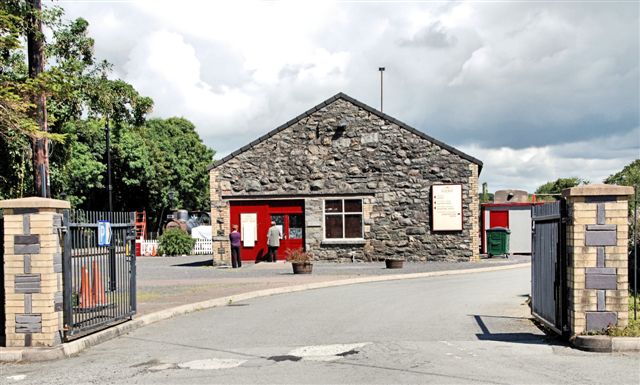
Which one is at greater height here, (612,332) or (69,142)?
(69,142)

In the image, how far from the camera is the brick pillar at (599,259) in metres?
9.17

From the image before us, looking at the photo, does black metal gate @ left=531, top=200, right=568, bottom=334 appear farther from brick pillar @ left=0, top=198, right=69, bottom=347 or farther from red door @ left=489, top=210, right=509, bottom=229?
red door @ left=489, top=210, right=509, bottom=229

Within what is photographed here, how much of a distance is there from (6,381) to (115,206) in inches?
1951

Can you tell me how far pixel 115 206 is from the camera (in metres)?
55.8

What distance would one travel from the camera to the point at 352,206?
28750 mm

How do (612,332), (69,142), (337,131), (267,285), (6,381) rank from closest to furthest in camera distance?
(6,381), (612,332), (69,142), (267,285), (337,131)

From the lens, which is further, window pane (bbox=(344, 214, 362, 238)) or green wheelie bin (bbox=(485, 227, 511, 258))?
green wheelie bin (bbox=(485, 227, 511, 258))

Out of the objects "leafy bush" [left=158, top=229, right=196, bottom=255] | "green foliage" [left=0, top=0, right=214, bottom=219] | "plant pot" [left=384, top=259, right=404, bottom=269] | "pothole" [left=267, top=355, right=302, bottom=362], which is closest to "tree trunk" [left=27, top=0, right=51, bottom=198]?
"green foliage" [left=0, top=0, right=214, bottom=219]

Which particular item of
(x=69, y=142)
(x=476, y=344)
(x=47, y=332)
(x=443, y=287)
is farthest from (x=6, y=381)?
(x=443, y=287)

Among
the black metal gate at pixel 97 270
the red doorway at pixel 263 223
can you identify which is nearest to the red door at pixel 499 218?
the red doorway at pixel 263 223

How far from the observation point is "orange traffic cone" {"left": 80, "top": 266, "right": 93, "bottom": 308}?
1050 cm

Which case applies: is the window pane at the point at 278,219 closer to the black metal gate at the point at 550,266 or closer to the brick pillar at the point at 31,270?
the black metal gate at the point at 550,266

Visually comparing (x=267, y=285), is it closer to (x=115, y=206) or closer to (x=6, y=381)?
(x=6, y=381)

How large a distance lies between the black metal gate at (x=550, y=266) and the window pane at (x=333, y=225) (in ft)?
56.1
